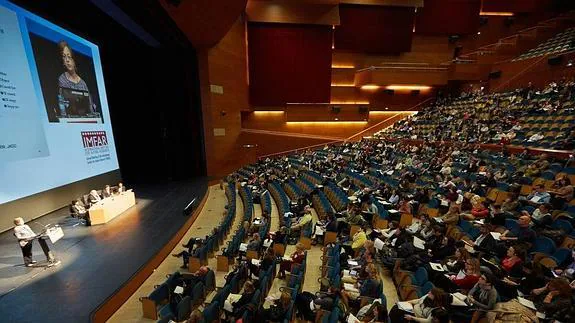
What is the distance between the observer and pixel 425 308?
116 inches

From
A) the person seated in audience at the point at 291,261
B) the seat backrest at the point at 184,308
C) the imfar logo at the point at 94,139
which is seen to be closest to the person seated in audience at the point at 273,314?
the seat backrest at the point at 184,308

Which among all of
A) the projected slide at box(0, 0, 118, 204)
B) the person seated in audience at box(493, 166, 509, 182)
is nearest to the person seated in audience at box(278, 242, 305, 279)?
the person seated in audience at box(493, 166, 509, 182)

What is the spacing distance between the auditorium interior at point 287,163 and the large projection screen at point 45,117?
0.04m

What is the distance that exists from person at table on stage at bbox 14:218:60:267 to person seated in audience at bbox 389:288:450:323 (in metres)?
4.65

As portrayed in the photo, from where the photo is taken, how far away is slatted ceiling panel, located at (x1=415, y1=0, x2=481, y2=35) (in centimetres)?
1639

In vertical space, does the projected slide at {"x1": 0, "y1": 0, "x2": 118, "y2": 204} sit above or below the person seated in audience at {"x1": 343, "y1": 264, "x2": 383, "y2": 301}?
above

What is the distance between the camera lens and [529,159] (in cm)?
671

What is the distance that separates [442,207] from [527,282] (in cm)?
236

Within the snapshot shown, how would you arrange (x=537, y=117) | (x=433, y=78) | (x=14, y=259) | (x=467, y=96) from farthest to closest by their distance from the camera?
(x=433, y=78) → (x=467, y=96) → (x=537, y=117) → (x=14, y=259)

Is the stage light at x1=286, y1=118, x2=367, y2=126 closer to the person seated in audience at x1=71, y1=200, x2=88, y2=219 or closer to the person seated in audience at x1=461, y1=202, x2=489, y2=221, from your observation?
the person seated in audience at x1=71, y1=200, x2=88, y2=219

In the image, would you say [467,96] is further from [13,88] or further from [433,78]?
[13,88]

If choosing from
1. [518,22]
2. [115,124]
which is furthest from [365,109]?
→ [115,124]

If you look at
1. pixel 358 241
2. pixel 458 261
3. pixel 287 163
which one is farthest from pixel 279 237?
pixel 287 163

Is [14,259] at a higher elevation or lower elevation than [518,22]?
lower
